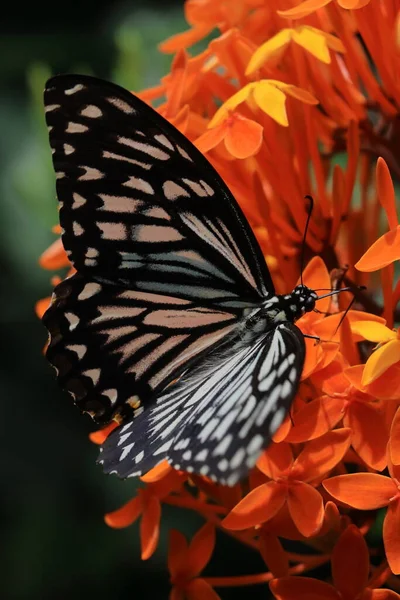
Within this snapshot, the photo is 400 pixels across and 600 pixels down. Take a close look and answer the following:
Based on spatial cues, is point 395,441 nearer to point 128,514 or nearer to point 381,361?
point 381,361

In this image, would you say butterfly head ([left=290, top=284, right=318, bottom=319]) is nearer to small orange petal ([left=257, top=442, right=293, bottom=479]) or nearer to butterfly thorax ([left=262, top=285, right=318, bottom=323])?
butterfly thorax ([left=262, top=285, right=318, bottom=323])

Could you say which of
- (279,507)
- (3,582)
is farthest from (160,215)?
(3,582)

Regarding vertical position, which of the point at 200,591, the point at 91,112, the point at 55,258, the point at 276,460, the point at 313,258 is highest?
the point at 91,112

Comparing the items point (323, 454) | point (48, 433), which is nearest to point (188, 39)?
point (323, 454)

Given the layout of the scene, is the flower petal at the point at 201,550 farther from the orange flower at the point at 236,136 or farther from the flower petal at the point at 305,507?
the orange flower at the point at 236,136

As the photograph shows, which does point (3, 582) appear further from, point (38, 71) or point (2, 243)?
point (38, 71)

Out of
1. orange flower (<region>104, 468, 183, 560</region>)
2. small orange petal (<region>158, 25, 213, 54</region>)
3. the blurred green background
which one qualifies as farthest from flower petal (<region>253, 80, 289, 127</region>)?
the blurred green background

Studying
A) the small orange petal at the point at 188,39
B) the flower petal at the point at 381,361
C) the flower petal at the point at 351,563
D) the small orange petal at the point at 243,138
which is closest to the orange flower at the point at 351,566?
the flower petal at the point at 351,563
